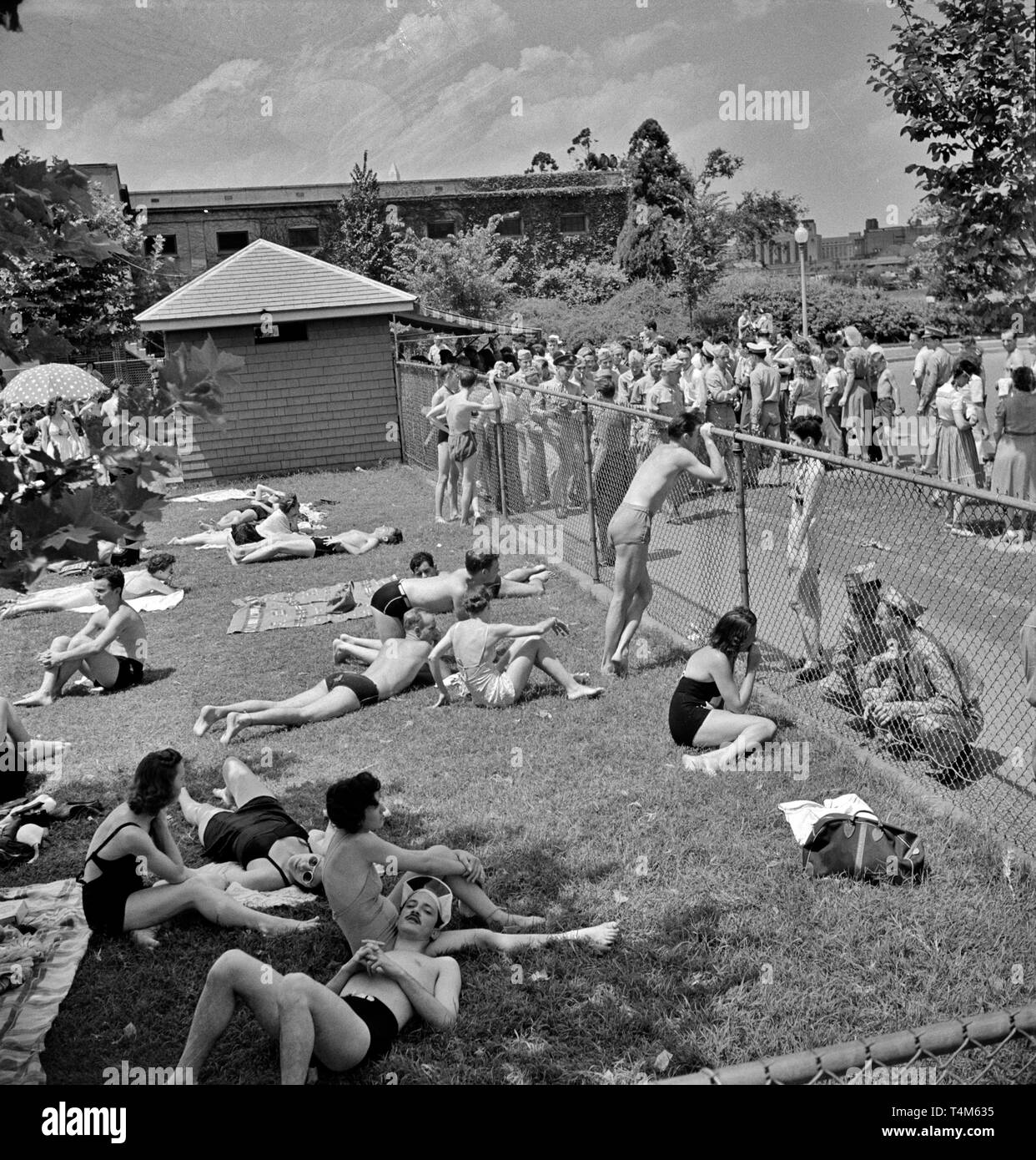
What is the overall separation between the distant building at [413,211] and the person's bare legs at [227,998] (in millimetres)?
51967

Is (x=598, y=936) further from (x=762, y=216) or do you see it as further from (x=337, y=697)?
(x=762, y=216)

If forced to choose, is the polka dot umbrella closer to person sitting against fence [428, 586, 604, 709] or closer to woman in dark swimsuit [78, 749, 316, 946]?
person sitting against fence [428, 586, 604, 709]


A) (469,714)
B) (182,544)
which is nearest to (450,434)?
(182,544)

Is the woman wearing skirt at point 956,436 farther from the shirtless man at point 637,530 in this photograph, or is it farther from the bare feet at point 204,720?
the bare feet at point 204,720

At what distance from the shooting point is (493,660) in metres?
8.89

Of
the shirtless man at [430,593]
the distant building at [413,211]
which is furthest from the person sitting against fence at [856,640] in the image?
the distant building at [413,211]

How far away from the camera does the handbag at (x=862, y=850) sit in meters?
5.69

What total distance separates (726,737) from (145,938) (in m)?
3.63

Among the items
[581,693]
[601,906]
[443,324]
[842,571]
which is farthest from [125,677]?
[443,324]

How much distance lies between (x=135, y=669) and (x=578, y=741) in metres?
4.60

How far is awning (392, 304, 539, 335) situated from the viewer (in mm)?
26225

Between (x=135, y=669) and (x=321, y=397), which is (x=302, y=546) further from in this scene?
(x=321, y=397)

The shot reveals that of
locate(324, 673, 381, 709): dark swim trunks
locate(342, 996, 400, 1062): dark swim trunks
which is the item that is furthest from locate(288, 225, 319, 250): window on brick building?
locate(342, 996, 400, 1062): dark swim trunks
